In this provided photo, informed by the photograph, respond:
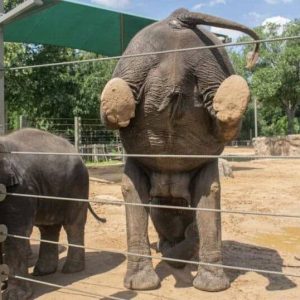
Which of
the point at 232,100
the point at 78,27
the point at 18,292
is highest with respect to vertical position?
the point at 78,27

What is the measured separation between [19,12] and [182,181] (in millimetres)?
1383

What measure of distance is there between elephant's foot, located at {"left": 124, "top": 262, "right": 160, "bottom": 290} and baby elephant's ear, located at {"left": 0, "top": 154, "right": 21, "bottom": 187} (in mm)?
854

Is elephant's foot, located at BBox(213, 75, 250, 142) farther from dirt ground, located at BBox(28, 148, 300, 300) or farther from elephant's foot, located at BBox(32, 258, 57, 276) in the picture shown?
elephant's foot, located at BBox(32, 258, 57, 276)

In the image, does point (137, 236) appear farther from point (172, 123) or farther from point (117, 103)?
point (117, 103)

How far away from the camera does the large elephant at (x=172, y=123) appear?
9.35ft

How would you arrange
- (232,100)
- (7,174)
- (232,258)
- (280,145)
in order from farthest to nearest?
(280,145) < (232,258) < (7,174) < (232,100)

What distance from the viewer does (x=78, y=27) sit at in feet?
28.3

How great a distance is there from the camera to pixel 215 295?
298cm

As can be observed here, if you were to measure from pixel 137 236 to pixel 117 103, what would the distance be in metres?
0.87

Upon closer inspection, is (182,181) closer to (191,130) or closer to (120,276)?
(191,130)

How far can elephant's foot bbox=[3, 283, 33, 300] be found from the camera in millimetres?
2928

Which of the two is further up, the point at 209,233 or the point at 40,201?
the point at 40,201

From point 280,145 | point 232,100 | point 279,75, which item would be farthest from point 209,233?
point 279,75

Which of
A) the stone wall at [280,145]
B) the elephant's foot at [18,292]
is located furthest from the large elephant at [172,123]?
the stone wall at [280,145]
